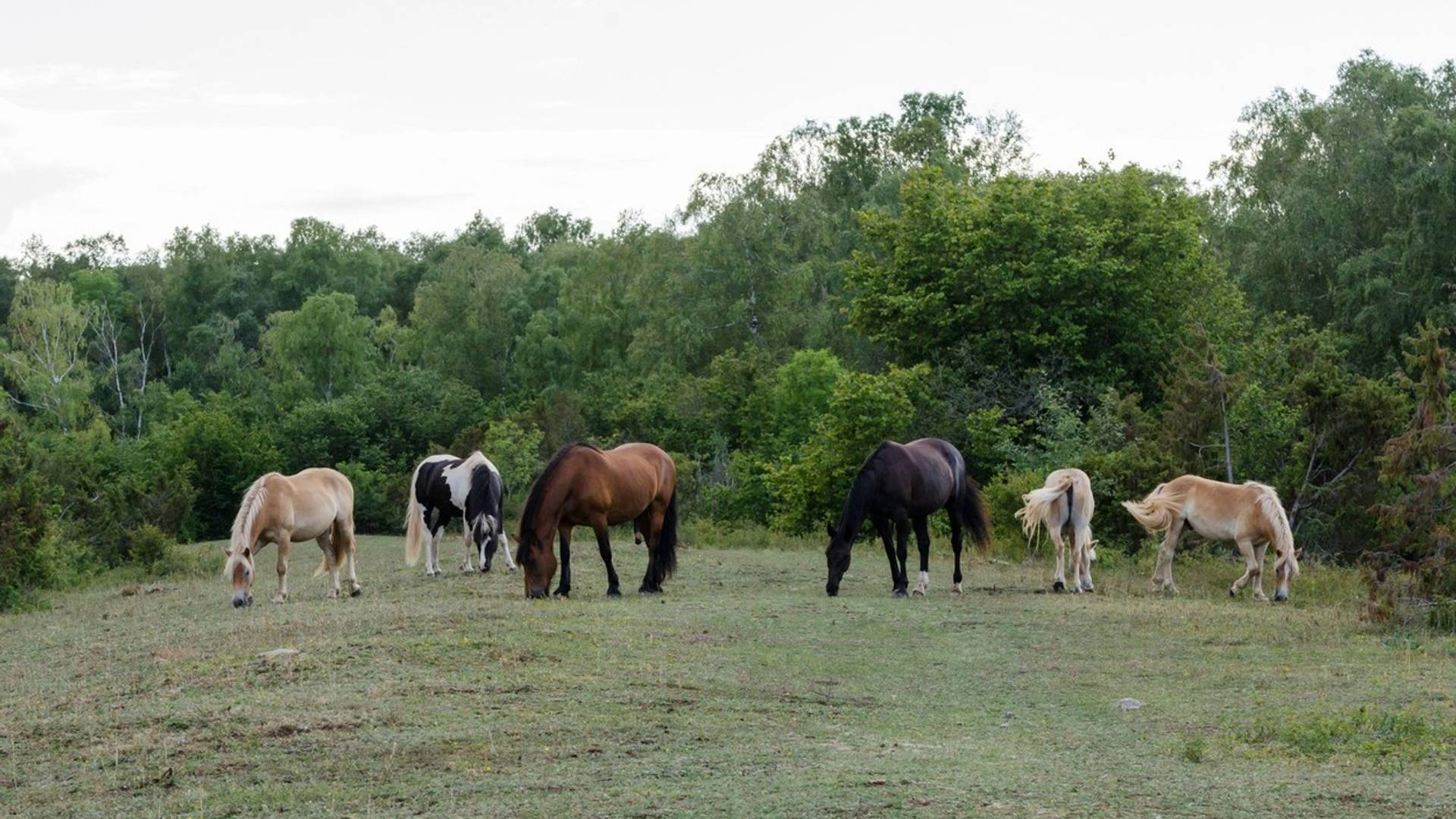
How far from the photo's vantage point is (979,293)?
117ft

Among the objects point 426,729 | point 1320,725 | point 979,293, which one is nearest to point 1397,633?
point 1320,725

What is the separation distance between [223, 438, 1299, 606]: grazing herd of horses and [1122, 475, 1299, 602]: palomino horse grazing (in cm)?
2

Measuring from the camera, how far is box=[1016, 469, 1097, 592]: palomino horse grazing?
19.9 m

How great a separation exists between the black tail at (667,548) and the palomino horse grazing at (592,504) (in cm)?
2

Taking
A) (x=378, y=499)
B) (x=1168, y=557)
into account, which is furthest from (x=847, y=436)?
(x=378, y=499)

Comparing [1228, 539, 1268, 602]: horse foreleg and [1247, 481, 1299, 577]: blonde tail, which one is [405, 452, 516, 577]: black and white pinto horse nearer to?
[1228, 539, 1268, 602]: horse foreleg

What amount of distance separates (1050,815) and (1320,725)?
304 cm

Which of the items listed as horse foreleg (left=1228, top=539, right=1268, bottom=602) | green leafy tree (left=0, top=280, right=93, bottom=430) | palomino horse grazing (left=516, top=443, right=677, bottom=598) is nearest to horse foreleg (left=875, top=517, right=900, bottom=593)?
palomino horse grazing (left=516, top=443, right=677, bottom=598)

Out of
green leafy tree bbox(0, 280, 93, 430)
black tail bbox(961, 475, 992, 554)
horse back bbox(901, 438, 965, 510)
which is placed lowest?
black tail bbox(961, 475, 992, 554)

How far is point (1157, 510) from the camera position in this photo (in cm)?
1997

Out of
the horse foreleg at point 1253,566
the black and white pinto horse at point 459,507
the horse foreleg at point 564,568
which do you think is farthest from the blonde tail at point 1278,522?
the black and white pinto horse at point 459,507

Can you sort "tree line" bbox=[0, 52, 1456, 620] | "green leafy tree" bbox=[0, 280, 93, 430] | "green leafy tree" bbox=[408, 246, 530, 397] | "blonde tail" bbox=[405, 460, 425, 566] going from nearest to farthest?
1. "blonde tail" bbox=[405, 460, 425, 566]
2. "tree line" bbox=[0, 52, 1456, 620]
3. "green leafy tree" bbox=[408, 246, 530, 397]
4. "green leafy tree" bbox=[0, 280, 93, 430]

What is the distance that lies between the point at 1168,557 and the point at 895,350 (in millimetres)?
17970

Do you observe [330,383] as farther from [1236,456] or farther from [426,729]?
[426,729]
